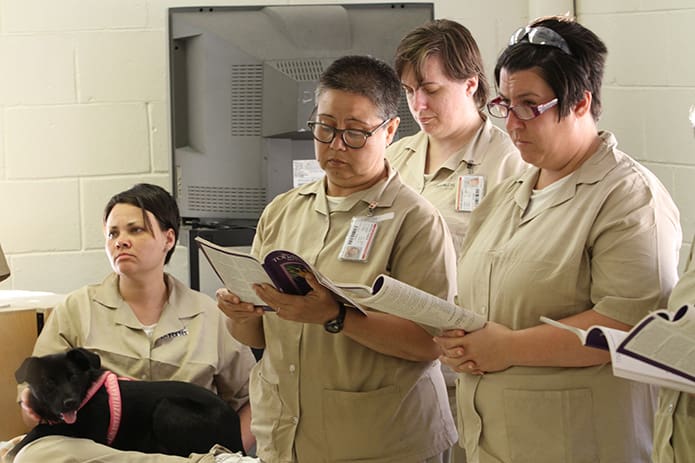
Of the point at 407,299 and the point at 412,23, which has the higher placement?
the point at 412,23

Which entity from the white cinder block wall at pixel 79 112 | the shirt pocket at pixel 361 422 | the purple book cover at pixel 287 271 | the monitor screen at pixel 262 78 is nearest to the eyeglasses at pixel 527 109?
the purple book cover at pixel 287 271

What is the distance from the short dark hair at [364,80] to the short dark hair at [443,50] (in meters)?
0.38

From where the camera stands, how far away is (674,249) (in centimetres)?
164

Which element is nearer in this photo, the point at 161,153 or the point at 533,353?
the point at 533,353

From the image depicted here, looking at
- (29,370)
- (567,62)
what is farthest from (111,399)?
(567,62)

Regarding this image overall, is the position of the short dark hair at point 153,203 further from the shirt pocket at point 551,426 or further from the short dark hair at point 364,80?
the shirt pocket at point 551,426

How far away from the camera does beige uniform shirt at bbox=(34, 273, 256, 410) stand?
2.63m

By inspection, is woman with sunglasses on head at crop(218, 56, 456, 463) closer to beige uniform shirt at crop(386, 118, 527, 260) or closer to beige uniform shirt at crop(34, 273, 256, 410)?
beige uniform shirt at crop(386, 118, 527, 260)

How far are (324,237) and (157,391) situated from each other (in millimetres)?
731

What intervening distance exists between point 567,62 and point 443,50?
2.18 ft

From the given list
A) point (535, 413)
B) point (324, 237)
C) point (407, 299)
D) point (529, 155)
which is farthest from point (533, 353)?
point (324, 237)

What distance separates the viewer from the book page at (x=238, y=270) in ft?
5.67

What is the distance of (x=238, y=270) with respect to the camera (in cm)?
179

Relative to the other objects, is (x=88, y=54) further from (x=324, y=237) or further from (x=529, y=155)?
(x=529, y=155)
